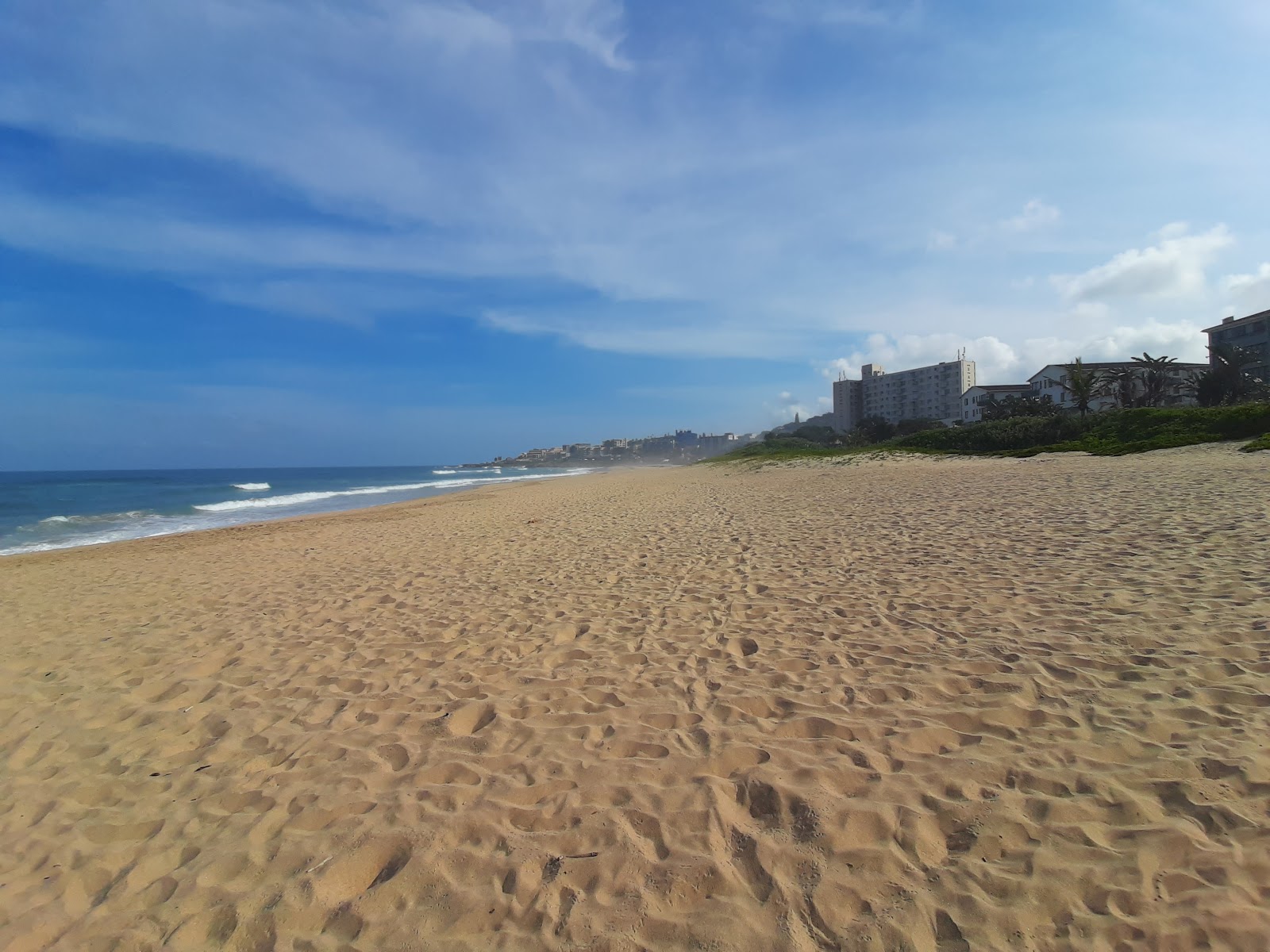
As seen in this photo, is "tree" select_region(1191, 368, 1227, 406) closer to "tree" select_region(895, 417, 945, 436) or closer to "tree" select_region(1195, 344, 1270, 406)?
"tree" select_region(1195, 344, 1270, 406)

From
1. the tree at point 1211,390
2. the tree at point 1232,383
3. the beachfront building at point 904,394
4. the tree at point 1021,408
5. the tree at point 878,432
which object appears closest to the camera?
the tree at point 1232,383

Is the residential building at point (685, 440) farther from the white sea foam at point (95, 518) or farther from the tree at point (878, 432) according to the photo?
the white sea foam at point (95, 518)

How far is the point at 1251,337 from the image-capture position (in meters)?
52.9

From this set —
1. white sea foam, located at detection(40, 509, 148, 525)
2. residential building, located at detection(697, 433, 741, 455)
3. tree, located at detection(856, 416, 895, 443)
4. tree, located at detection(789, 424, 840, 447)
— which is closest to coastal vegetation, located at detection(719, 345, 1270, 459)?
tree, located at detection(856, 416, 895, 443)

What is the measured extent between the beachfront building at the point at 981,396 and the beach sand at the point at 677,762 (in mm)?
67839

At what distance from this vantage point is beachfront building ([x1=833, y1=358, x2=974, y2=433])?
106 metres

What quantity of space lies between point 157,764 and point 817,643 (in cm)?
471

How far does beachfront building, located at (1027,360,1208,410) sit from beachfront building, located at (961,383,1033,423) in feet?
4.83

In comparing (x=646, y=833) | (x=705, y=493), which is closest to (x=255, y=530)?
(x=705, y=493)

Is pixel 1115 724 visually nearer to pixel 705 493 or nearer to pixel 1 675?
pixel 1 675

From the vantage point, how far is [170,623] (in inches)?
282

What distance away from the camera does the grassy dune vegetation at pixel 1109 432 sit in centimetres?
2439

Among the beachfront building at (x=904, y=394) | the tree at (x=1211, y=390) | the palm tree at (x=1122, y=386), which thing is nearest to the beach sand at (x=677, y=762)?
the tree at (x=1211, y=390)

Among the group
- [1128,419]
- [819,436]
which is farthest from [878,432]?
[1128,419]
